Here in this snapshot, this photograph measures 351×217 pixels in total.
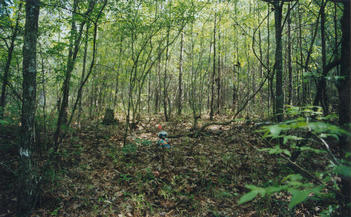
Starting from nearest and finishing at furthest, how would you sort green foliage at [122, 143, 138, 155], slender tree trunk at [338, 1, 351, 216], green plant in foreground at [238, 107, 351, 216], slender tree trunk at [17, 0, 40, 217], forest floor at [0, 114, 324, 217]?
green plant in foreground at [238, 107, 351, 216], slender tree trunk at [338, 1, 351, 216], slender tree trunk at [17, 0, 40, 217], forest floor at [0, 114, 324, 217], green foliage at [122, 143, 138, 155]

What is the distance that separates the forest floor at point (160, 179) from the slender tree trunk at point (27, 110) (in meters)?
0.54

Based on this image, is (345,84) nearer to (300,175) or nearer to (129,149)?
(300,175)

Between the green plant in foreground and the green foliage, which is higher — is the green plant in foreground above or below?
above

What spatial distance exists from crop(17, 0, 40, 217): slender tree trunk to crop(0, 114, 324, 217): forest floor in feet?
1.77

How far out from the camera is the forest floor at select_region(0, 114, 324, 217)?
434 centimetres

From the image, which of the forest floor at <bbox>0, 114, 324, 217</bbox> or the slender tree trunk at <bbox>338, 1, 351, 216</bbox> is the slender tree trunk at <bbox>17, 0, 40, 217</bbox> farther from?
the slender tree trunk at <bbox>338, 1, 351, 216</bbox>

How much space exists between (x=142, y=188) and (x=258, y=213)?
9.74ft

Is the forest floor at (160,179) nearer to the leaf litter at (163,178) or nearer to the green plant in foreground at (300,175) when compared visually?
the leaf litter at (163,178)

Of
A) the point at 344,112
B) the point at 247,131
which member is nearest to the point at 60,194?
the point at 344,112

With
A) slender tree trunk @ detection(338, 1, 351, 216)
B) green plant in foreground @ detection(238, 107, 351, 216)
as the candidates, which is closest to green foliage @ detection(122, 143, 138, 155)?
green plant in foreground @ detection(238, 107, 351, 216)

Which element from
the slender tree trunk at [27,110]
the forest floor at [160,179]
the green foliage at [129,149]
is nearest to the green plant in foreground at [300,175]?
the forest floor at [160,179]

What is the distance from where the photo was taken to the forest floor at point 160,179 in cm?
434

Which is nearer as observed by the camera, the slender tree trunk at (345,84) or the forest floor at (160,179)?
the slender tree trunk at (345,84)

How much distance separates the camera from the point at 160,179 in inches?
209
